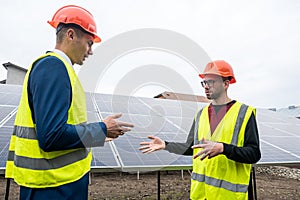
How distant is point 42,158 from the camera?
1.39 meters

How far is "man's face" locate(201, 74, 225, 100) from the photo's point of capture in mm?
2648

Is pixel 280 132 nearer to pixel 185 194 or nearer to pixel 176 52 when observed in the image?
pixel 185 194

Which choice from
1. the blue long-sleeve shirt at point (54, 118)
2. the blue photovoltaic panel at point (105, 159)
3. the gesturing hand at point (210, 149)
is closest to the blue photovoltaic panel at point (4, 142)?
the blue photovoltaic panel at point (105, 159)

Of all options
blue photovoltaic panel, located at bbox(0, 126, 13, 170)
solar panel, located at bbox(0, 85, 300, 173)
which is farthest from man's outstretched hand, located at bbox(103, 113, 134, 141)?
blue photovoltaic panel, located at bbox(0, 126, 13, 170)

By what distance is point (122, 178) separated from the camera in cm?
923

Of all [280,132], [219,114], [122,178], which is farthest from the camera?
[122,178]

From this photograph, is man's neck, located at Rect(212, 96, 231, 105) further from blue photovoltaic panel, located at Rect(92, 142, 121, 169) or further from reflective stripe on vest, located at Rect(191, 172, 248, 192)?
blue photovoltaic panel, located at Rect(92, 142, 121, 169)

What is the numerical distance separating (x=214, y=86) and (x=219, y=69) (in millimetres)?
213

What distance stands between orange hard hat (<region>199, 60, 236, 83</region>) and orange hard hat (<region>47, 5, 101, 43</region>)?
150cm

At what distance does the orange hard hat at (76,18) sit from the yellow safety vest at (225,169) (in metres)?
1.57

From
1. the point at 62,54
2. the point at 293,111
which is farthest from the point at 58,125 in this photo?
the point at 293,111

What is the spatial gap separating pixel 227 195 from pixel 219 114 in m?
0.84

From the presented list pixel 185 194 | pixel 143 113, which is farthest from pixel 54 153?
pixel 185 194

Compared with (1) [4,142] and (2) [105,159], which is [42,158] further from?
(1) [4,142]
